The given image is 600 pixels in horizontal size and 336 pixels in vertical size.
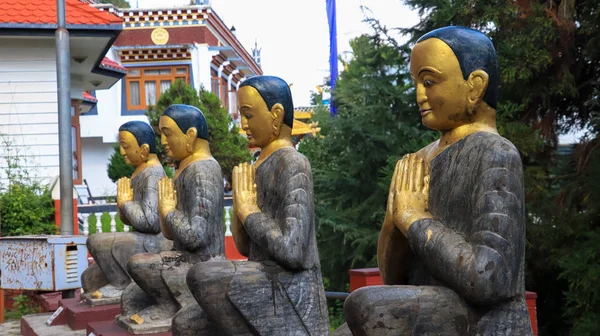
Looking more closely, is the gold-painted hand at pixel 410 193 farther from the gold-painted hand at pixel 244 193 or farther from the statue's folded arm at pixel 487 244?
the gold-painted hand at pixel 244 193

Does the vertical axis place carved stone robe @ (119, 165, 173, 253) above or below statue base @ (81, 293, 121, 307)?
above

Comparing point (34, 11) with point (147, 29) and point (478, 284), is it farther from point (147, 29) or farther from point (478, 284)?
point (478, 284)

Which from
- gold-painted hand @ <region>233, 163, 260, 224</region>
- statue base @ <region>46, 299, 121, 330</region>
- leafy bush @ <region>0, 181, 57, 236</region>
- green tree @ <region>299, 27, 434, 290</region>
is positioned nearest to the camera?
gold-painted hand @ <region>233, 163, 260, 224</region>

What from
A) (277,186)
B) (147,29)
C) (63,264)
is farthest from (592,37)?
(147,29)

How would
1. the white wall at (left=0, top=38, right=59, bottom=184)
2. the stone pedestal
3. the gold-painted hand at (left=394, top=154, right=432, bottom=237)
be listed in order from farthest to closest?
the white wall at (left=0, top=38, right=59, bottom=184)
the stone pedestal
the gold-painted hand at (left=394, top=154, right=432, bottom=237)

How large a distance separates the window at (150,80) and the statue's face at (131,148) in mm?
17480

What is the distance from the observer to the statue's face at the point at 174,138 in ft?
18.3

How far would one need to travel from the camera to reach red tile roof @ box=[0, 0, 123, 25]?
13000mm

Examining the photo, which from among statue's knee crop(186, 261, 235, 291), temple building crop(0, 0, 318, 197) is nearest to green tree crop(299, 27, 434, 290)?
temple building crop(0, 0, 318, 197)

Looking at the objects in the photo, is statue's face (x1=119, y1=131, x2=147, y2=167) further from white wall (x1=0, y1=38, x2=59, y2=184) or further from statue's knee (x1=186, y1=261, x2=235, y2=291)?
white wall (x1=0, y1=38, x2=59, y2=184)

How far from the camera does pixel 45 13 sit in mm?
13352

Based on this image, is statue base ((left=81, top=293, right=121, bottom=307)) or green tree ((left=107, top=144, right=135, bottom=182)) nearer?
statue base ((left=81, top=293, right=121, bottom=307))

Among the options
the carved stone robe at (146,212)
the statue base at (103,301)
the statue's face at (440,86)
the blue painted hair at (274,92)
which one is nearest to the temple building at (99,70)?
the carved stone robe at (146,212)

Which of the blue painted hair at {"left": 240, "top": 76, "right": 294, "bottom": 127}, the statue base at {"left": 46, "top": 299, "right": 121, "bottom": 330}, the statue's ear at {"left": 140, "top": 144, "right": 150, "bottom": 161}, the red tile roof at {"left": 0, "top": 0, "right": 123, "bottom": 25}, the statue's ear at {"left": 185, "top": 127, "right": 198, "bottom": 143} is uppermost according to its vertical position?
the red tile roof at {"left": 0, "top": 0, "right": 123, "bottom": 25}
